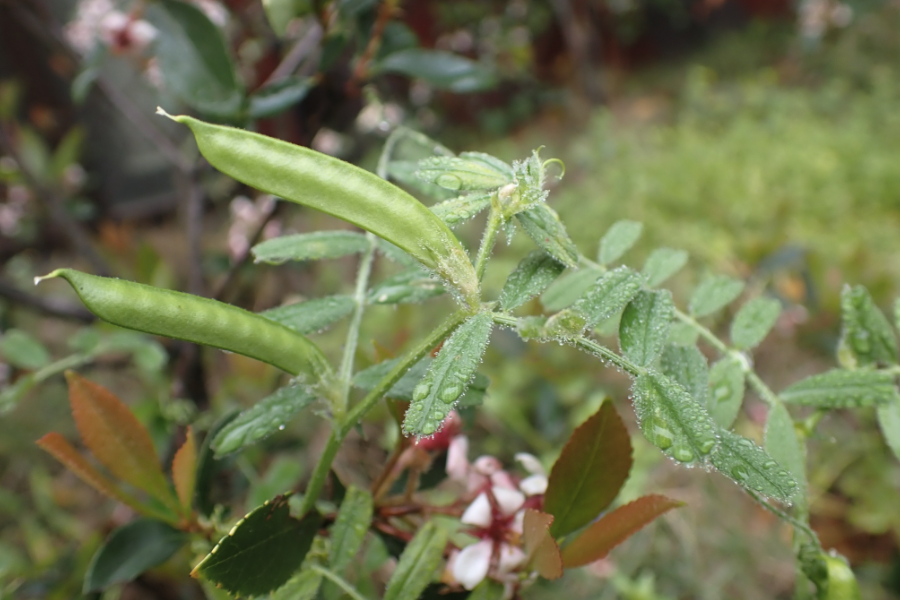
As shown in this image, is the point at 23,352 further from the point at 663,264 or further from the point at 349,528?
the point at 663,264

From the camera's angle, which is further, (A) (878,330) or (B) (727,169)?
(B) (727,169)

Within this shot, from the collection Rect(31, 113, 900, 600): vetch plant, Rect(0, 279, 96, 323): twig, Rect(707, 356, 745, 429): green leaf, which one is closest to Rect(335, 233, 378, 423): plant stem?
Rect(31, 113, 900, 600): vetch plant

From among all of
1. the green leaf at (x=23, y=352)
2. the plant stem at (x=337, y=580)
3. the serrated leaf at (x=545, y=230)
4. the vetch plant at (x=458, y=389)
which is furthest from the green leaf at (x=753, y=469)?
the green leaf at (x=23, y=352)

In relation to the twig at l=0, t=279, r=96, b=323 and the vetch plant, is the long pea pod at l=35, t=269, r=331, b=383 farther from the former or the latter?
the twig at l=0, t=279, r=96, b=323

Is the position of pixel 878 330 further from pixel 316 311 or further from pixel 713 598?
pixel 713 598

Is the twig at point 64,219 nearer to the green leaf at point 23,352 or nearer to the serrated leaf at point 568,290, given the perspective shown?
the green leaf at point 23,352

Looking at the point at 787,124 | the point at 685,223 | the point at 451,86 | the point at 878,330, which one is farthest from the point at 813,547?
the point at 787,124
